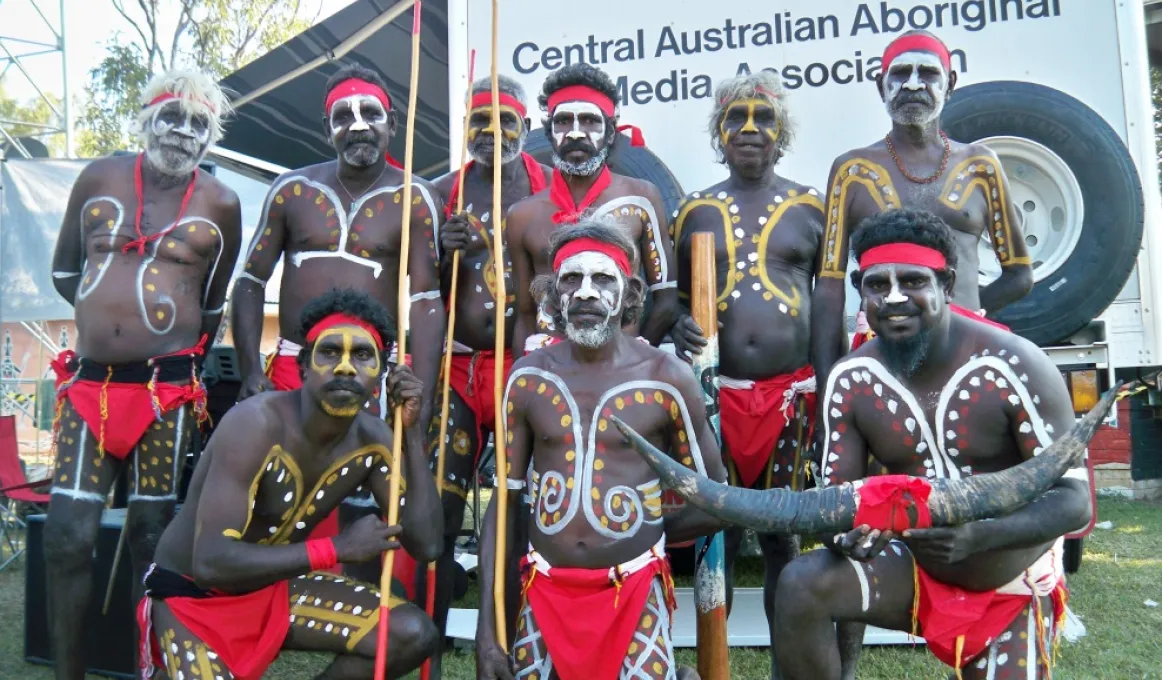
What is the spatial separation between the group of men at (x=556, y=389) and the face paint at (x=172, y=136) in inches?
0.5

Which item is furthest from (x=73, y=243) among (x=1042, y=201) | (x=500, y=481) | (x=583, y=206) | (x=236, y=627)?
(x=1042, y=201)

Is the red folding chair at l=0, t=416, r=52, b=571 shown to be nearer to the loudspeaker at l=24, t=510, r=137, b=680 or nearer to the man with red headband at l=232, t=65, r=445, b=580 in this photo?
the loudspeaker at l=24, t=510, r=137, b=680

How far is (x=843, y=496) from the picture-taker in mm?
2709

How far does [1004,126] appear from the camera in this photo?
519cm

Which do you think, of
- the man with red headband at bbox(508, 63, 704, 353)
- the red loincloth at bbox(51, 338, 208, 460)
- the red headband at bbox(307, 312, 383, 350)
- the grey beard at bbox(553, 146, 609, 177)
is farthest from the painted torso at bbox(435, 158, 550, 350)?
the red loincloth at bbox(51, 338, 208, 460)

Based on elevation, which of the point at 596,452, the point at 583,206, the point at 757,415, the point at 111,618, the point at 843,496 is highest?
the point at 583,206

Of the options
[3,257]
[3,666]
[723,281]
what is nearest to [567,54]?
[723,281]

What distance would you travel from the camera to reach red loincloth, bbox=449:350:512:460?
4.34 metres

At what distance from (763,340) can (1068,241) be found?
204 centimetres

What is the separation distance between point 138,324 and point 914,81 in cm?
329

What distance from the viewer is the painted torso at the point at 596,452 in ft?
10.5

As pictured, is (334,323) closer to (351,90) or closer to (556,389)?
(556,389)

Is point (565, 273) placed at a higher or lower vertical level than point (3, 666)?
higher

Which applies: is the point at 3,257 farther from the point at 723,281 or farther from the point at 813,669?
the point at 813,669
